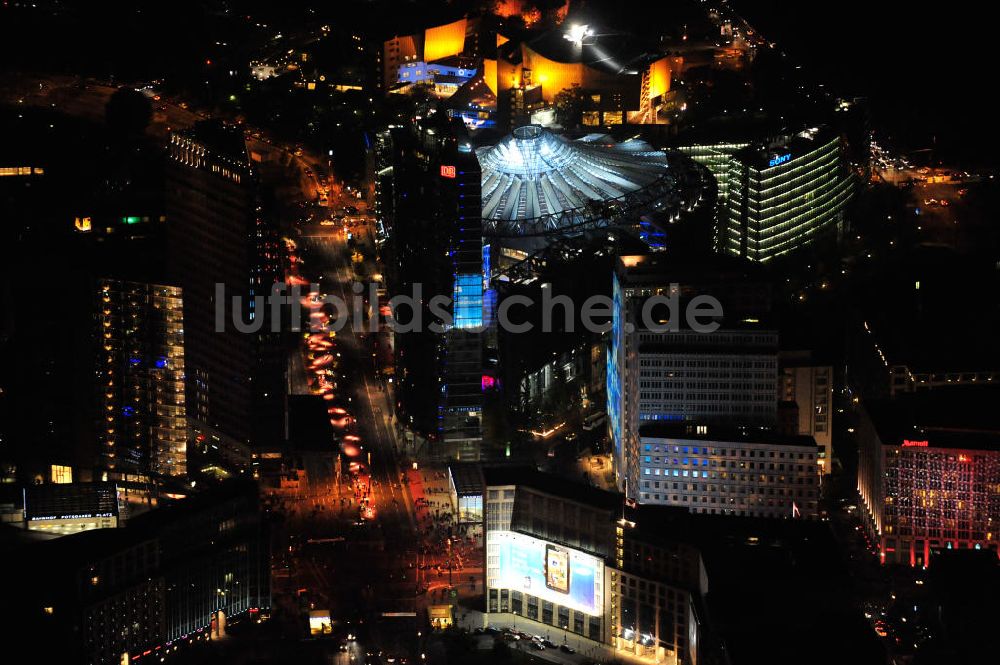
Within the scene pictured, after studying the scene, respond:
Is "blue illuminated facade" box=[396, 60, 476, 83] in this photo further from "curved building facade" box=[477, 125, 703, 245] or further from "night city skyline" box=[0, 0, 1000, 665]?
"curved building facade" box=[477, 125, 703, 245]

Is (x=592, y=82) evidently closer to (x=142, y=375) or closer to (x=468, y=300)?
(x=468, y=300)

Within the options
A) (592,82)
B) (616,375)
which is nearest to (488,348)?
(616,375)

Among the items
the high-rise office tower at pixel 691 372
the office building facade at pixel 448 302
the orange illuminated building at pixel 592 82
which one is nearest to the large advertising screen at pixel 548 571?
the high-rise office tower at pixel 691 372

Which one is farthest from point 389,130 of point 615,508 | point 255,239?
point 615,508

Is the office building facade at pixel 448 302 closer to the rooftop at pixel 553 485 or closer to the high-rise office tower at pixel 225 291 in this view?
the high-rise office tower at pixel 225 291

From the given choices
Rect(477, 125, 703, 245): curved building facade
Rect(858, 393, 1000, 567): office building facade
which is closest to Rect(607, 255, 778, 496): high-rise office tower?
Rect(858, 393, 1000, 567): office building facade
